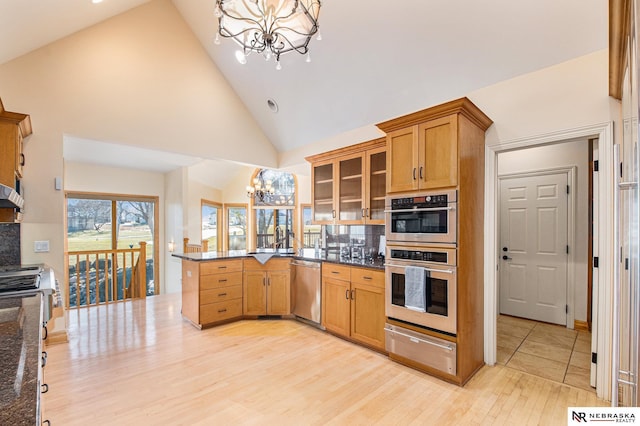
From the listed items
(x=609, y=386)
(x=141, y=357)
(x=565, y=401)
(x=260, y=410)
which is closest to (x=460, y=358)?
(x=565, y=401)

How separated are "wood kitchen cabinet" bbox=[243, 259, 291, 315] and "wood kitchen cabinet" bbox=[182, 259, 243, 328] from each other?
0.12 meters

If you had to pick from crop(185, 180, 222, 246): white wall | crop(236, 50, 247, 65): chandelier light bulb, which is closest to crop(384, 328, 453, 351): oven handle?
crop(236, 50, 247, 65): chandelier light bulb

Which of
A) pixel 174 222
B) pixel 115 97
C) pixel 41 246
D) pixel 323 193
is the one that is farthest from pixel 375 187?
pixel 174 222

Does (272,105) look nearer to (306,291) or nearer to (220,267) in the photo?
(220,267)

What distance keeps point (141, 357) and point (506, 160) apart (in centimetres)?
508

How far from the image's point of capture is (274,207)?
26.1 feet

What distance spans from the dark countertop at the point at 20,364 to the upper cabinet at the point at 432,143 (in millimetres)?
2554

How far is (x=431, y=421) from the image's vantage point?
2.02m

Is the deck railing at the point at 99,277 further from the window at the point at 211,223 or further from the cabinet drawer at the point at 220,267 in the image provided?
the cabinet drawer at the point at 220,267

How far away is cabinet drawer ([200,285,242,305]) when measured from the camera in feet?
12.1

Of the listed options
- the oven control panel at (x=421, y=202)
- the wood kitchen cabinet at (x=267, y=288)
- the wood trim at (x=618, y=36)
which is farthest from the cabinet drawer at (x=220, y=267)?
the wood trim at (x=618, y=36)

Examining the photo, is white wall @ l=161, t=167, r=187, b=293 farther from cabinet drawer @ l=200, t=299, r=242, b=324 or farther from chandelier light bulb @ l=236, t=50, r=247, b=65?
chandelier light bulb @ l=236, t=50, r=247, b=65

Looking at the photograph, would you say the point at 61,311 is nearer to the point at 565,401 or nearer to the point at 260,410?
the point at 260,410

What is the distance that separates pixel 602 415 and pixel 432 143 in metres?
2.04
